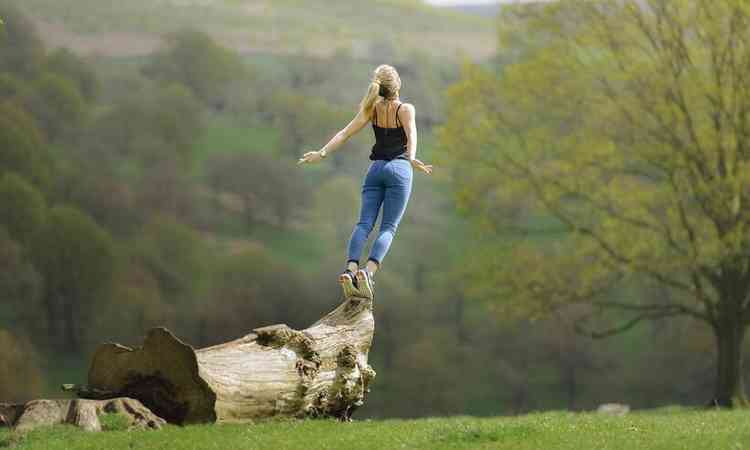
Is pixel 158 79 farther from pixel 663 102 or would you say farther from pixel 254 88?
pixel 663 102

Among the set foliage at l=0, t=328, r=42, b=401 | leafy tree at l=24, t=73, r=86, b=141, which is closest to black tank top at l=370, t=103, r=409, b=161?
foliage at l=0, t=328, r=42, b=401

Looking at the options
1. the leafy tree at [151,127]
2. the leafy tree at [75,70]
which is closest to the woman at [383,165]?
the leafy tree at [151,127]

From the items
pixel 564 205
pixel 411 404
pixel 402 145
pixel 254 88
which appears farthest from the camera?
pixel 254 88

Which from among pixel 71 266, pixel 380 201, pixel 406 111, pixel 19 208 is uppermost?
pixel 406 111

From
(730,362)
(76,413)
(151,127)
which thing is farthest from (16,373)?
(76,413)

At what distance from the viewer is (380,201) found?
567 inches

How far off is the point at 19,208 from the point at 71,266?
Answer: 3739 millimetres

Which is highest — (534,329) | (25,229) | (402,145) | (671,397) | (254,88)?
(254,88)

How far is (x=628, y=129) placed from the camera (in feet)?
96.0

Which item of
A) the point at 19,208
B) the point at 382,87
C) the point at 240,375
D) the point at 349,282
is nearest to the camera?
the point at 240,375

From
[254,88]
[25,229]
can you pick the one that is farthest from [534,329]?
[25,229]

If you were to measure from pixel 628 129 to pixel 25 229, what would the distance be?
28.4 m

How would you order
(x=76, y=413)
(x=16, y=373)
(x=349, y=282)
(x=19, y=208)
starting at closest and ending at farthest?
(x=76, y=413) → (x=349, y=282) → (x=16, y=373) → (x=19, y=208)

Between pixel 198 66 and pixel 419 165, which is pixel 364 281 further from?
pixel 198 66
